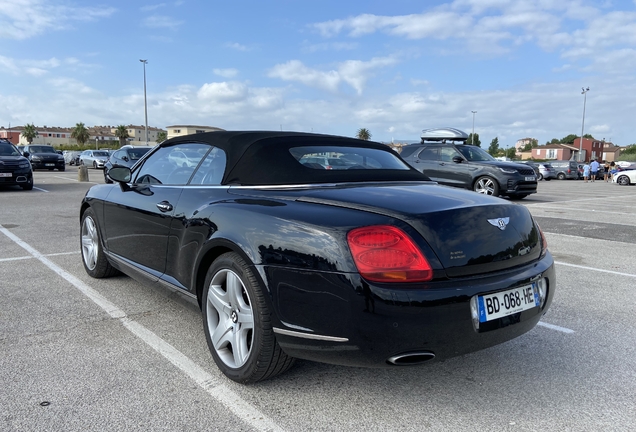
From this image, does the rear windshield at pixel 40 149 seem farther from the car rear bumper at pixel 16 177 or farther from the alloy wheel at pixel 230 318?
the alloy wheel at pixel 230 318

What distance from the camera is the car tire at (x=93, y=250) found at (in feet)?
15.5

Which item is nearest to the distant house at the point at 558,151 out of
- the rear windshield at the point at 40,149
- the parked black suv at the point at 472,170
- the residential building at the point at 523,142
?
the residential building at the point at 523,142

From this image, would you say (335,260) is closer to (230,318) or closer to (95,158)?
(230,318)

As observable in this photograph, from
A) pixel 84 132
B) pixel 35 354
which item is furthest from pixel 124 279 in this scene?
pixel 84 132

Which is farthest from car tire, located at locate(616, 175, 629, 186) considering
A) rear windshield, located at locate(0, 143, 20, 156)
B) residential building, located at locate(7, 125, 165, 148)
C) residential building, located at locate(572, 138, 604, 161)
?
residential building, located at locate(7, 125, 165, 148)

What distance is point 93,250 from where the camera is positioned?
16.0 ft

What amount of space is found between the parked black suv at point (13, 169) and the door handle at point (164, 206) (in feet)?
42.1

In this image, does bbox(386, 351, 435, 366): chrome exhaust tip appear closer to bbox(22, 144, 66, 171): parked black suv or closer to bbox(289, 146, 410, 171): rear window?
bbox(289, 146, 410, 171): rear window

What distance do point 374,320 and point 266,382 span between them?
0.88m

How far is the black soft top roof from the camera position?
10.2ft

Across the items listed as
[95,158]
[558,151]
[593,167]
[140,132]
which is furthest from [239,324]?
[140,132]

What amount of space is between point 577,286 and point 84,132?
12272 centimetres

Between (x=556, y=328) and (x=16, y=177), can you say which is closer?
(x=556, y=328)

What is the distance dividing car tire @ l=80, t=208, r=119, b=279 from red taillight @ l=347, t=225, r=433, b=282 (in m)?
3.16
